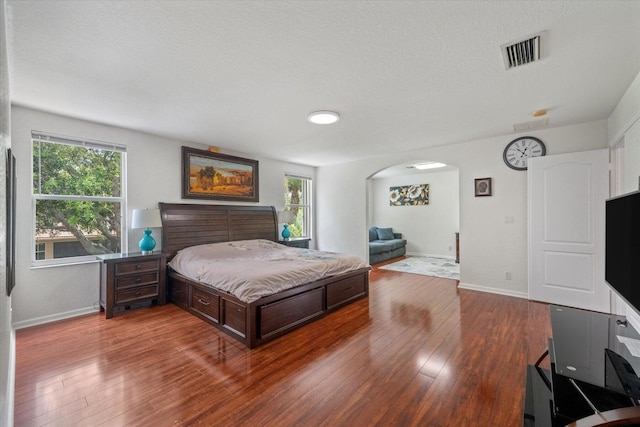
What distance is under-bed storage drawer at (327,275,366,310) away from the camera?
3.46 meters

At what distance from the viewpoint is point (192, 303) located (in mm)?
3385

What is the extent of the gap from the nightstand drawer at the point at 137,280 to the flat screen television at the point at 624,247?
4.43m

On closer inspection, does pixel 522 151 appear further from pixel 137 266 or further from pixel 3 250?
pixel 137 266

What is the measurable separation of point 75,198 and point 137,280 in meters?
1.28

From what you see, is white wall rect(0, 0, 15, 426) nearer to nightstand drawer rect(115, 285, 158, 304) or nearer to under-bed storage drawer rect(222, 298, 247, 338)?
nightstand drawer rect(115, 285, 158, 304)

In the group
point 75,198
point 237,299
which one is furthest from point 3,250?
point 75,198

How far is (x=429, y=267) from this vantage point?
6.35 m

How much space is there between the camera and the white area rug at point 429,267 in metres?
5.67

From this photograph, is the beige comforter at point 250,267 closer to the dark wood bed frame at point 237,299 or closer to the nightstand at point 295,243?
the dark wood bed frame at point 237,299

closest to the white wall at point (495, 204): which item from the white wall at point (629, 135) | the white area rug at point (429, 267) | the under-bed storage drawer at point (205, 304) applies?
the white wall at point (629, 135)

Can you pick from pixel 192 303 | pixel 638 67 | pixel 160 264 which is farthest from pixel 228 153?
pixel 638 67

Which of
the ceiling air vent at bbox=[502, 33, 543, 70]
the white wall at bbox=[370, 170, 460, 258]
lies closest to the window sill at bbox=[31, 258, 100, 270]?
the ceiling air vent at bbox=[502, 33, 543, 70]

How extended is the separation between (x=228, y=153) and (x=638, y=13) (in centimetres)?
494

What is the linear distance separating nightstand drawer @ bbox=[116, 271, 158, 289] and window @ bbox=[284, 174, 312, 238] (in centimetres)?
299
